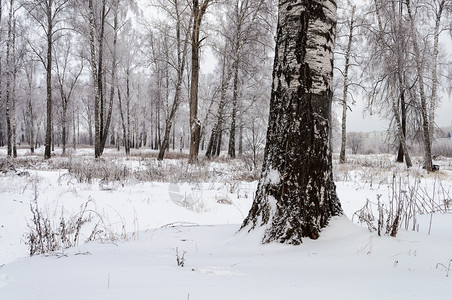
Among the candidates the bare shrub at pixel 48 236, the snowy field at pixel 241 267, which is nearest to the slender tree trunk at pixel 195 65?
the bare shrub at pixel 48 236

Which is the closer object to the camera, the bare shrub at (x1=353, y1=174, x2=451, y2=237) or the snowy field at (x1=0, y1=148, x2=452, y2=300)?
the snowy field at (x1=0, y1=148, x2=452, y2=300)

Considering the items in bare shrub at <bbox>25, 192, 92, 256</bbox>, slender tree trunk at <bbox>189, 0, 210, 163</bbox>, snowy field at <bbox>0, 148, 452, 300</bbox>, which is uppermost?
slender tree trunk at <bbox>189, 0, 210, 163</bbox>

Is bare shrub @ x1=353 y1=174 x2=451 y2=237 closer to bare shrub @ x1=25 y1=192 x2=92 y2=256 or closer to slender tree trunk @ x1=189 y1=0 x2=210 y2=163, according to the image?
bare shrub @ x1=25 y1=192 x2=92 y2=256

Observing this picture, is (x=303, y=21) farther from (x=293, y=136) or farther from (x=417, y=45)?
(x=417, y=45)

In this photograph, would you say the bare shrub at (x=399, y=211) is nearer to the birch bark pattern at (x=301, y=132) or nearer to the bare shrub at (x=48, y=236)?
the birch bark pattern at (x=301, y=132)

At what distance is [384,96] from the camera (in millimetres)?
13742

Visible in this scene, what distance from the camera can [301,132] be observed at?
77.7 inches

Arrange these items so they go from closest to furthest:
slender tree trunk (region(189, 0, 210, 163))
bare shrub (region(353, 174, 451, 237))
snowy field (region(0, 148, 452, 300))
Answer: snowy field (region(0, 148, 452, 300)) < bare shrub (region(353, 174, 451, 237)) < slender tree trunk (region(189, 0, 210, 163))

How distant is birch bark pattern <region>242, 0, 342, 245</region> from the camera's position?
194 cm

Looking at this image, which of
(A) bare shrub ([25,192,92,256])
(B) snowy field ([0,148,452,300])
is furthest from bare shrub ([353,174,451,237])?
(A) bare shrub ([25,192,92,256])

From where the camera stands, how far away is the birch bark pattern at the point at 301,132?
1941mm

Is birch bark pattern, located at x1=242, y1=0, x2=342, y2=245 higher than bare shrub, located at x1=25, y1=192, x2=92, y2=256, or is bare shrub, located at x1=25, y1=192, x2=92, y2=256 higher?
birch bark pattern, located at x1=242, y1=0, x2=342, y2=245

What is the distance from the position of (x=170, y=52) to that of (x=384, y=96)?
12.8m

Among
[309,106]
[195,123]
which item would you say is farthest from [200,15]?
[309,106]
